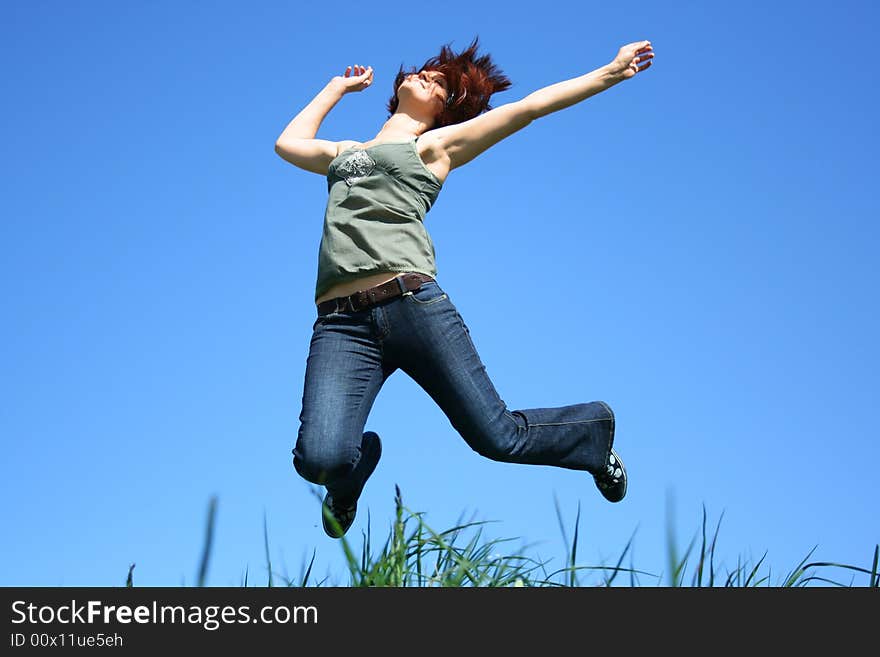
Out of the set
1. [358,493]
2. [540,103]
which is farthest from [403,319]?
[540,103]

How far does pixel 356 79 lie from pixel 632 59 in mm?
1547

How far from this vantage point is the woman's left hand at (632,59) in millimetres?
4113

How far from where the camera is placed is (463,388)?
3.87 m

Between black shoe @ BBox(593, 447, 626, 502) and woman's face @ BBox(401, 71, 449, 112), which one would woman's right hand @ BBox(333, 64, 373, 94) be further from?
black shoe @ BBox(593, 447, 626, 502)

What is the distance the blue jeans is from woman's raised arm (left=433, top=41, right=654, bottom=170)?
777mm

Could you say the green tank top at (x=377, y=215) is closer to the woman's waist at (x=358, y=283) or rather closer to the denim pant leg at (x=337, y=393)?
the woman's waist at (x=358, y=283)

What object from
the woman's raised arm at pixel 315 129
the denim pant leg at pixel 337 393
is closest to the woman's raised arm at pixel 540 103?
the woman's raised arm at pixel 315 129

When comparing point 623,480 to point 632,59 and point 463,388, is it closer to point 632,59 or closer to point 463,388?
point 463,388

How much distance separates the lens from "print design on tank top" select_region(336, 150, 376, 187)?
13.3 ft

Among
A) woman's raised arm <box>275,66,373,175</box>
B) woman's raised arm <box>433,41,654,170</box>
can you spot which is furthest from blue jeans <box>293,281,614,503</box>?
woman's raised arm <box>275,66,373,175</box>

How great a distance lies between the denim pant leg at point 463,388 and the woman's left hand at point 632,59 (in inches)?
52.0
